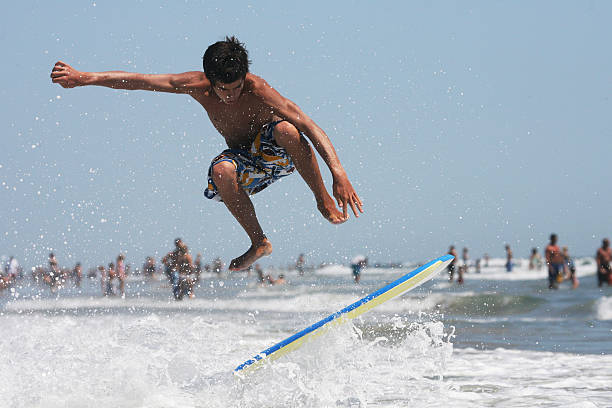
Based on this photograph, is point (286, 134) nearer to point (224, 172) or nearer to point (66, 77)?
point (224, 172)

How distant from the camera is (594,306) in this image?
14.4 metres

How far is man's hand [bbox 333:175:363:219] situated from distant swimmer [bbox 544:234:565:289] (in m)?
16.6

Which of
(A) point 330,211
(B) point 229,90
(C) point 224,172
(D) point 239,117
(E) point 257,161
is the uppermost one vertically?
(B) point 229,90

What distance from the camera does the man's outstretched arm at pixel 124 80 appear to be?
469 cm

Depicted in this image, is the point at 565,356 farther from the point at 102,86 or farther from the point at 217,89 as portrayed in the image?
the point at 102,86

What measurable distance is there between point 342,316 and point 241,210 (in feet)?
4.02

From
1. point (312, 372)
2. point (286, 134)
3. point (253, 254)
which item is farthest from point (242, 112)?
point (312, 372)

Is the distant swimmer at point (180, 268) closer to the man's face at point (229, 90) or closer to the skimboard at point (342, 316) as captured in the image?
the skimboard at point (342, 316)

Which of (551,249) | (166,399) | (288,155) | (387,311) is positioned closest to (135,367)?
(166,399)

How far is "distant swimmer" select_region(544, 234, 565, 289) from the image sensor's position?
788 inches

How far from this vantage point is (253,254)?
5.36 m

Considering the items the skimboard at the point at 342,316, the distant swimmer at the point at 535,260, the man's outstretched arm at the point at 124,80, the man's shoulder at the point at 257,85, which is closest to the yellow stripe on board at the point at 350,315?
the skimboard at the point at 342,316

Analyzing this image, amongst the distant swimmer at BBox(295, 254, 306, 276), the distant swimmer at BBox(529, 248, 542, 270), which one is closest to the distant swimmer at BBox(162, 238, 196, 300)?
the distant swimmer at BBox(295, 254, 306, 276)

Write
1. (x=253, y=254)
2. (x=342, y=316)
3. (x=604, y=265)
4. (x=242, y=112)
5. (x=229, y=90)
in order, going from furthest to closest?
(x=604, y=265) → (x=253, y=254) → (x=242, y=112) → (x=342, y=316) → (x=229, y=90)
